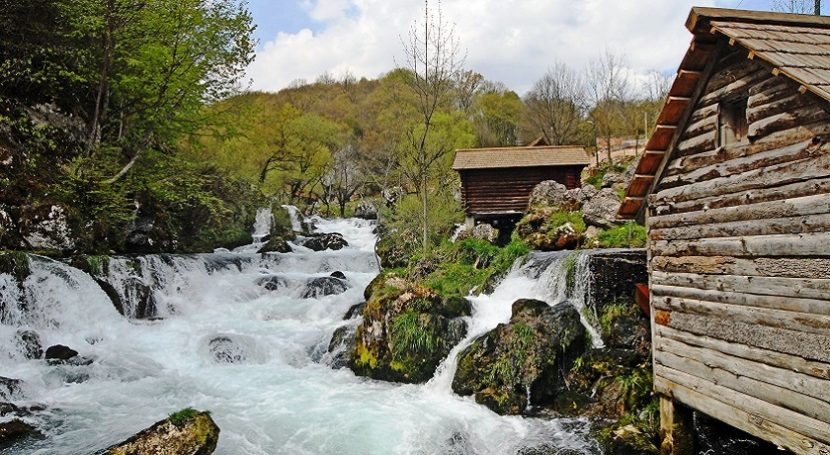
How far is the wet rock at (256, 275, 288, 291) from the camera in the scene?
17.5 meters

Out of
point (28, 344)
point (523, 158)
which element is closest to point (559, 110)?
point (523, 158)

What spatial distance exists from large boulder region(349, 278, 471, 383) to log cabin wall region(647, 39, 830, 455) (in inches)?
200

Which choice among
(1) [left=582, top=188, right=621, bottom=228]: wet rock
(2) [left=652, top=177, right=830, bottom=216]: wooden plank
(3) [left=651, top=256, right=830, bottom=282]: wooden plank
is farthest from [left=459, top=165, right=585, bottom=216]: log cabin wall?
(2) [left=652, top=177, right=830, bottom=216]: wooden plank

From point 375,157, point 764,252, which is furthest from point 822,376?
point 375,157

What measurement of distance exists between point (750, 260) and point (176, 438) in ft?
24.0

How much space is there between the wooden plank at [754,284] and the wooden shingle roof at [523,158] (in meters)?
19.5

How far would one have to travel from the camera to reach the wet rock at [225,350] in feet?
40.3

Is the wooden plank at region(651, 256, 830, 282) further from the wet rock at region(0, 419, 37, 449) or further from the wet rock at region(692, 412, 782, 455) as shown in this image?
the wet rock at region(0, 419, 37, 449)

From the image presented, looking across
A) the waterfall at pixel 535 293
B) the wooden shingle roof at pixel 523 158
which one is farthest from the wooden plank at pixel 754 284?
the wooden shingle roof at pixel 523 158

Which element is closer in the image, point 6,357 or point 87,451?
point 87,451

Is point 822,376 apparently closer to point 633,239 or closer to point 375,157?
point 633,239

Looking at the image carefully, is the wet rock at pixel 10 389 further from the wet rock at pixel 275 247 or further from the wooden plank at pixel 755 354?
the wet rock at pixel 275 247

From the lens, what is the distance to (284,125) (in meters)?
38.3

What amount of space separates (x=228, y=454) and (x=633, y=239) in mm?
13170
